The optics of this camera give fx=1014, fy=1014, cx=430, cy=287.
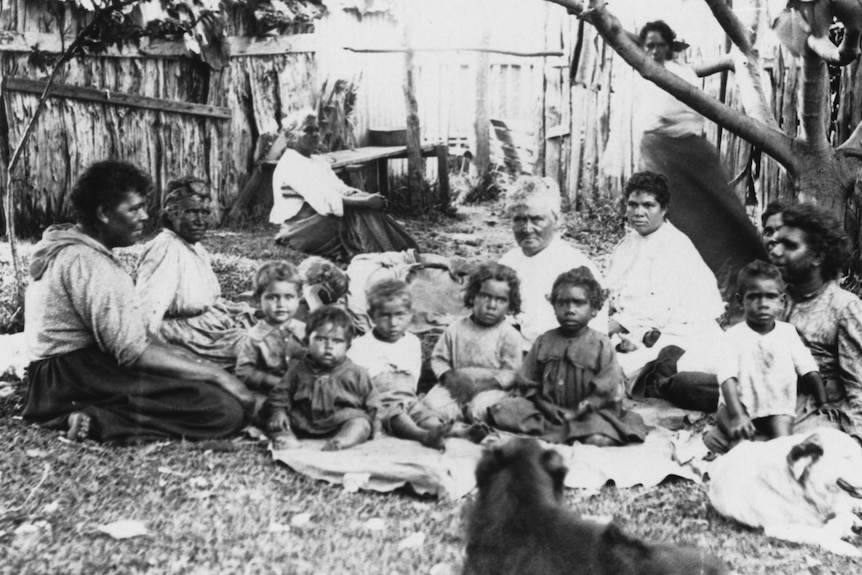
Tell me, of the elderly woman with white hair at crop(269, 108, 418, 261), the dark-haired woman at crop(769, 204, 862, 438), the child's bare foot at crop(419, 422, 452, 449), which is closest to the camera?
the dark-haired woman at crop(769, 204, 862, 438)

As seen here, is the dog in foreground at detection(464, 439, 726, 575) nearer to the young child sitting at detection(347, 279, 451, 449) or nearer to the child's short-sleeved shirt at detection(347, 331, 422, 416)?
the young child sitting at detection(347, 279, 451, 449)

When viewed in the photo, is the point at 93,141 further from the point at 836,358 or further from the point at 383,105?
the point at 836,358

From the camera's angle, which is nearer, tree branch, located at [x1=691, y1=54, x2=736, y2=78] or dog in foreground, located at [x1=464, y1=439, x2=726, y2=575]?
dog in foreground, located at [x1=464, y1=439, x2=726, y2=575]

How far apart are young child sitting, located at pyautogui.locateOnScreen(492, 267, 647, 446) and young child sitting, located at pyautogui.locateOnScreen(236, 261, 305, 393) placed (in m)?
1.27

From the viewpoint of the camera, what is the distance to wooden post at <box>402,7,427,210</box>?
6160mm

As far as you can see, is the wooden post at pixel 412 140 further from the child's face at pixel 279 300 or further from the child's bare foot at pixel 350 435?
the child's bare foot at pixel 350 435

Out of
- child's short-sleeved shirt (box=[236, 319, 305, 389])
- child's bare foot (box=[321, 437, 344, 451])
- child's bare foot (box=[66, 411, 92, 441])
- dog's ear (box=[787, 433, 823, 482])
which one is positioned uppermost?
child's short-sleeved shirt (box=[236, 319, 305, 389])

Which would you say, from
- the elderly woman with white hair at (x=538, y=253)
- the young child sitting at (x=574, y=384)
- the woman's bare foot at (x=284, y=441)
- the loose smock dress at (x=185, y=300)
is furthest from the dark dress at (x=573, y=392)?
the loose smock dress at (x=185, y=300)

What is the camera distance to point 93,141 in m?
6.16

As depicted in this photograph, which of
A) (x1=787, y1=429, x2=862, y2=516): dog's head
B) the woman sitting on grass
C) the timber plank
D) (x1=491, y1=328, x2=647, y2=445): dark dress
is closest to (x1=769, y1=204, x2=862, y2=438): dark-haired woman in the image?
(x1=787, y1=429, x2=862, y2=516): dog's head

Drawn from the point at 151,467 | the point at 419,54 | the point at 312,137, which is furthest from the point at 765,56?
the point at 151,467

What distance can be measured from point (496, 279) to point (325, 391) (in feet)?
3.60

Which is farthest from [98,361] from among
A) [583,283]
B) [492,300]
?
[583,283]

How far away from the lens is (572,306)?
5.24m
